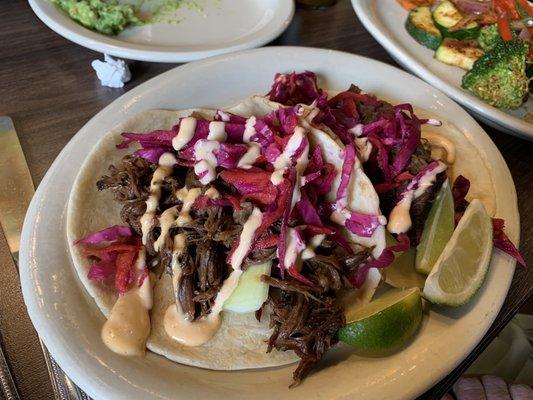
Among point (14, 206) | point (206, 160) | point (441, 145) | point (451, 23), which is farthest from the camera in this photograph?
point (451, 23)

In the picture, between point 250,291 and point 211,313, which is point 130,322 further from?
point 250,291

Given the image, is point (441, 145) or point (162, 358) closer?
point (162, 358)

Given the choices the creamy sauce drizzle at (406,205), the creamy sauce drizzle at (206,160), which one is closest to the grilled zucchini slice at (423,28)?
the creamy sauce drizzle at (406,205)

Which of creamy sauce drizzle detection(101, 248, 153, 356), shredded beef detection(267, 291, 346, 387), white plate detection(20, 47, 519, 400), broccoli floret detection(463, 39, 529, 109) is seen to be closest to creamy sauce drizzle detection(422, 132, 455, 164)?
white plate detection(20, 47, 519, 400)

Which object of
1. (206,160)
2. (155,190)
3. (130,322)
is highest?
(206,160)

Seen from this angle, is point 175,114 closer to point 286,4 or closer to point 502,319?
point 286,4

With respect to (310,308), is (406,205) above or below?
above

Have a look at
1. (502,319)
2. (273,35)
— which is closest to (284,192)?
(502,319)

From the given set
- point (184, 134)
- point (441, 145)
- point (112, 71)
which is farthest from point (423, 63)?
point (112, 71)
